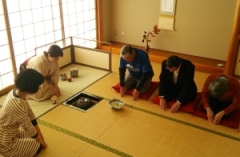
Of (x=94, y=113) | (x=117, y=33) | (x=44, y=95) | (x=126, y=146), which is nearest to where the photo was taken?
(x=126, y=146)

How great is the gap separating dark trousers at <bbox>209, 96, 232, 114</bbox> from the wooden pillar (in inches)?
62.1

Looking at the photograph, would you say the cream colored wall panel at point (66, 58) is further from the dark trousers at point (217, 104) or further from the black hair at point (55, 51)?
the dark trousers at point (217, 104)

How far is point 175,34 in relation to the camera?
231 inches

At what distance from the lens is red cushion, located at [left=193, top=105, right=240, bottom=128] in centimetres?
343

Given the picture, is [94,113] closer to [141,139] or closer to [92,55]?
[141,139]

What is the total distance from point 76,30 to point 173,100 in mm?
2974

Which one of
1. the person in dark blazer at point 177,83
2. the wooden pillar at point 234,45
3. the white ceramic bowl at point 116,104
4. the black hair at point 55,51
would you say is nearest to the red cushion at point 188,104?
the person in dark blazer at point 177,83

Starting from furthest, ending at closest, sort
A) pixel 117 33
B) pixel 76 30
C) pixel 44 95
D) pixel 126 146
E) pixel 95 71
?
pixel 117 33 → pixel 76 30 → pixel 95 71 → pixel 44 95 → pixel 126 146

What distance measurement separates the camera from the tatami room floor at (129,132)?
2989 mm

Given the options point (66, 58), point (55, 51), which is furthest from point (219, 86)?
point (66, 58)

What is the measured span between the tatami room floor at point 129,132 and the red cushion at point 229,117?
6 cm

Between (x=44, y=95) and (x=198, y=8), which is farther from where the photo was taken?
(x=198, y=8)

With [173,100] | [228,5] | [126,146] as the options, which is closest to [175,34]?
[228,5]

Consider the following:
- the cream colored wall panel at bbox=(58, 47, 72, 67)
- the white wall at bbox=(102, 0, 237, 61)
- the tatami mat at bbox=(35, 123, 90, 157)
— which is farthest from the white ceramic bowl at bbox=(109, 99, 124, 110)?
the white wall at bbox=(102, 0, 237, 61)
